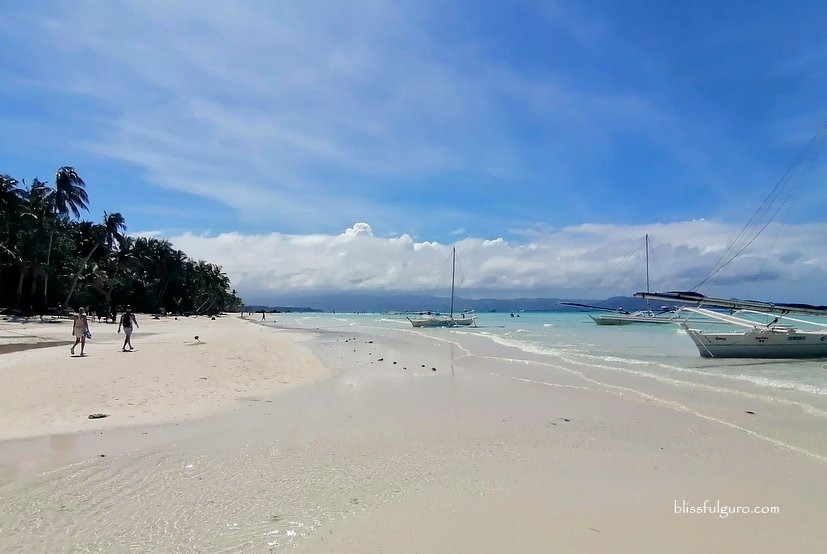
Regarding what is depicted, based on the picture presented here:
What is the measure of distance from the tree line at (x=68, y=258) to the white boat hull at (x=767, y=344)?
192 ft

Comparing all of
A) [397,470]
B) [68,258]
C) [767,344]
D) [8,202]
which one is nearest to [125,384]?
[397,470]

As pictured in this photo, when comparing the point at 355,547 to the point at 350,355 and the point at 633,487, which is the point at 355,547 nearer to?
the point at 633,487

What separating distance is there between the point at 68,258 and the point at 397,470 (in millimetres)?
65586

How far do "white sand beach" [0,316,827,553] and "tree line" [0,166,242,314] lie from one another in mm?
47572

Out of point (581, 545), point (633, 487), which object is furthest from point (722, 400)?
point (581, 545)

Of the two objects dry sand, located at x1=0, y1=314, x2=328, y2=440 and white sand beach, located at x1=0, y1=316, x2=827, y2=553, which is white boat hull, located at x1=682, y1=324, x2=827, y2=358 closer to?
white sand beach, located at x1=0, y1=316, x2=827, y2=553

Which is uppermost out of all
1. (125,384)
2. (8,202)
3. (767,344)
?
(8,202)

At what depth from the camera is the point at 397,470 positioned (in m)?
6.43

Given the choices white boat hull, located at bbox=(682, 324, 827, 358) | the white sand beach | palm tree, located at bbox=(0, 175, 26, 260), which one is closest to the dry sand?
the white sand beach

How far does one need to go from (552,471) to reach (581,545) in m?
2.12

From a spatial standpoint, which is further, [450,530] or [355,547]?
[450,530]

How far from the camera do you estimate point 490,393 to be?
42.6ft

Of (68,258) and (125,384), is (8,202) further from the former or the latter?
(125,384)

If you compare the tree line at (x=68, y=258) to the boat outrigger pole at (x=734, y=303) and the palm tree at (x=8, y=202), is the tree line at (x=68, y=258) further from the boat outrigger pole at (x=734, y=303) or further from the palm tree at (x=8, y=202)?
the boat outrigger pole at (x=734, y=303)
